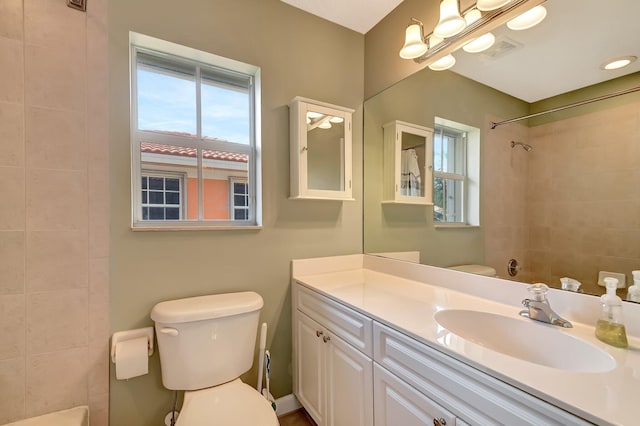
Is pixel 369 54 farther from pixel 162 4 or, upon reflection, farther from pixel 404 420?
pixel 404 420

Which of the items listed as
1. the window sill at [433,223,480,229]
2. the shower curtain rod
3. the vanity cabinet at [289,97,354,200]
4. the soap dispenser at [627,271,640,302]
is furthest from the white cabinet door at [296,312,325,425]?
the shower curtain rod

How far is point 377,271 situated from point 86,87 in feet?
6.04

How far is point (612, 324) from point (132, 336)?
1826mm

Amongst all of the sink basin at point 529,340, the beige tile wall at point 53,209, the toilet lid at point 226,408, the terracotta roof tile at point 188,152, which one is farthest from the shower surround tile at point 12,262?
the sink basin at point 529,340

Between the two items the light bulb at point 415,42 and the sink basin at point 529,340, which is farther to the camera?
the light bulb at point 415,42

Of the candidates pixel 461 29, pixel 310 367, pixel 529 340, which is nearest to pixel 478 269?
pixel 529 340

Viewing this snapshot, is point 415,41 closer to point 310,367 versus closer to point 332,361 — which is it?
point 332,361

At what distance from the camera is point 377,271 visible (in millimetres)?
1877

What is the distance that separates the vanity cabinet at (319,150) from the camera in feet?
5.34

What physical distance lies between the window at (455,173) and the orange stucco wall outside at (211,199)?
1250 millimetres

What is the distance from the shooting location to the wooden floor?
63.1 inches

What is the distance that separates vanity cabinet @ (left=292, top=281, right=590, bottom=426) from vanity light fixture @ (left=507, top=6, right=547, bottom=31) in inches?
52.4

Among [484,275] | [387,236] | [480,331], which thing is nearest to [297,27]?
[387,236]

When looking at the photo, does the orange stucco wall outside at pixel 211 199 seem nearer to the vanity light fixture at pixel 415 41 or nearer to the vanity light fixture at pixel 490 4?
the vanity light fixture at pixel 415 41
